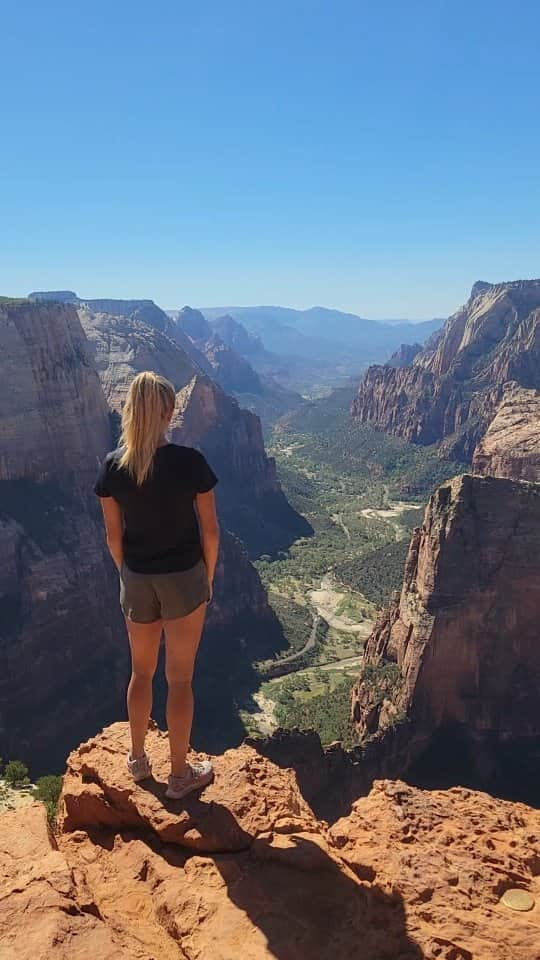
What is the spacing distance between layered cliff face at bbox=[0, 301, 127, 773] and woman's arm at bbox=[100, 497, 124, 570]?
34995 millimetres

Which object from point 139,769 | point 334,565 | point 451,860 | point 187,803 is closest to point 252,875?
point 187,803

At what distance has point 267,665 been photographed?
5547 centimetres

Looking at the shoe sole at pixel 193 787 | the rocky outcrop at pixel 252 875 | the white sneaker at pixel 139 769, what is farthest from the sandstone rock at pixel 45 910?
the shoe sole at pixel 193 787

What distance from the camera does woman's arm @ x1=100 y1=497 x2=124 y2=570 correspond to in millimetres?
7387

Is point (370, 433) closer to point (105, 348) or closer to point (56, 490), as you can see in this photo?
point (105, 348)

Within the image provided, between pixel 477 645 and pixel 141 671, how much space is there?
1250 inches

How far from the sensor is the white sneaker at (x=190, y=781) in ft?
26.0

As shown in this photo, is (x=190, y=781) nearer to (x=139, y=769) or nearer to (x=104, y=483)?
(x=139, y=769)

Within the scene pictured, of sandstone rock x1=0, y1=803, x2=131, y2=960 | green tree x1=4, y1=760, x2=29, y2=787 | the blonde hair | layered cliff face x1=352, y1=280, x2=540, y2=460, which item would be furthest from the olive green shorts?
layered cliff face x1=352, y1=280, x2=540, y2=460

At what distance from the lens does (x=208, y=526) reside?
745 cm

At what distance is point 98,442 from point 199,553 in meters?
51.5

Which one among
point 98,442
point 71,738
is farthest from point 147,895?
point 98,442

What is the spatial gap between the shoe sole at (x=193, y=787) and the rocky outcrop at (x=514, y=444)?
56.3 metres

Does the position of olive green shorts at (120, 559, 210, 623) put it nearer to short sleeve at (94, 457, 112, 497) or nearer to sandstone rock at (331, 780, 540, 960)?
short sleeve at (94, 457, 112, 497)
